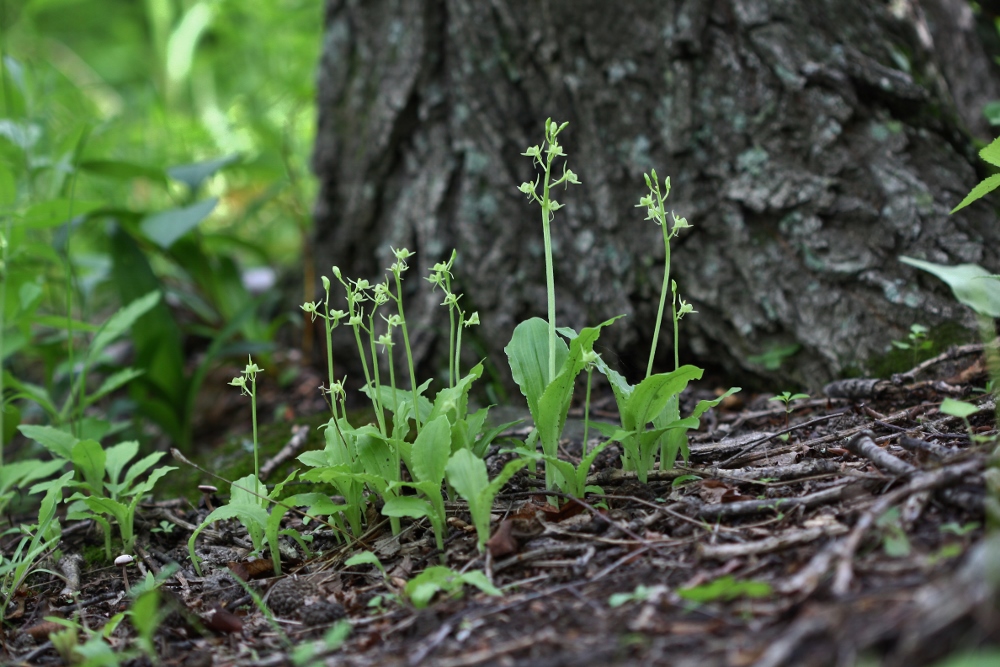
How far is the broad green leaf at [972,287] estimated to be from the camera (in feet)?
6.83

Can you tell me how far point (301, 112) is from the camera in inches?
187

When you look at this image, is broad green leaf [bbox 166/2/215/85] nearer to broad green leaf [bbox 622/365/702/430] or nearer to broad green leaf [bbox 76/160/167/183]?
broad green leaf [bbox 76/160/167/183]

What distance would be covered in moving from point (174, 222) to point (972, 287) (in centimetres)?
298

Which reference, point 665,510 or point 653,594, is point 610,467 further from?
point 653,594

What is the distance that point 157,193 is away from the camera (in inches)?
201

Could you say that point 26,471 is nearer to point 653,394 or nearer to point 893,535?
point 653,394

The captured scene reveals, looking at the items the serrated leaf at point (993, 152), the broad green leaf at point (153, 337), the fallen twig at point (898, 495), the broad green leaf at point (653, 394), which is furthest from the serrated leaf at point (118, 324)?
the serrated leaf at point (993, 152)

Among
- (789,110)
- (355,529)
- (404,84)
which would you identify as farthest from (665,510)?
(404,84)

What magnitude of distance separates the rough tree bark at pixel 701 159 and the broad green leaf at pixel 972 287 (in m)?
0.18

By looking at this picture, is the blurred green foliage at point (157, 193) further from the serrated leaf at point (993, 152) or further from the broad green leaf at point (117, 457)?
the serrated leaf at point (993, 152)

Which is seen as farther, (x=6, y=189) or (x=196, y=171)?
(x=196, y=171)

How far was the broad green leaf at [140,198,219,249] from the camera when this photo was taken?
3.08 metres

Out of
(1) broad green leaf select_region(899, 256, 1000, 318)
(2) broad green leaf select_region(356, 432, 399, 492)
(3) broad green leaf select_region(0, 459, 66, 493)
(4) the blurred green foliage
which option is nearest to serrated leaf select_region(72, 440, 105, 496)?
(3) broad green leaf select_region(0, 459, 66, 493)

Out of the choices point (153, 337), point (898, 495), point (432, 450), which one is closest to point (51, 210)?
point (153, 337)
